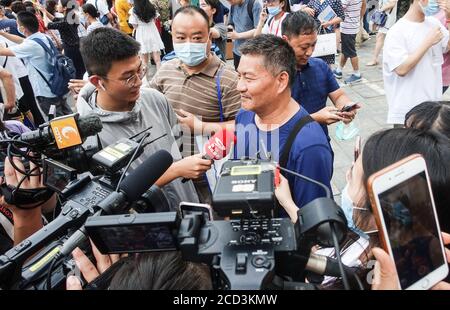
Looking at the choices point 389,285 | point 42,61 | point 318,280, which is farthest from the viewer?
point 42,61

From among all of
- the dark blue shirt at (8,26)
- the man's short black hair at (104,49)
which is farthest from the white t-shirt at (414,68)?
the dark blue shirt at (8,26)

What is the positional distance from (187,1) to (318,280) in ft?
18.0

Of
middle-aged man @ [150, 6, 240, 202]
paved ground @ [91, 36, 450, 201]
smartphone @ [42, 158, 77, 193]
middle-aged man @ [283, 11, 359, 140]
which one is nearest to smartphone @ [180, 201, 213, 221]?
smartphone @ [42, 158, 77, 193]

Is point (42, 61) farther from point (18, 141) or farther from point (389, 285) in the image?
point (389, 285)

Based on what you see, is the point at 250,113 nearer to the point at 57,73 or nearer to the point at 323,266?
the point at 323,266

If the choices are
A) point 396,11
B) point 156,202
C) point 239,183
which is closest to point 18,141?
point 156,202

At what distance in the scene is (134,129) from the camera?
211 centimetres

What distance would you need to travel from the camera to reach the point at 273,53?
2.05 m

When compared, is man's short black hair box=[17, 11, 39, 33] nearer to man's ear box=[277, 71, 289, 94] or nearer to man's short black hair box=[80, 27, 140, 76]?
man's short black hair box=[80, 27, 140, 76]

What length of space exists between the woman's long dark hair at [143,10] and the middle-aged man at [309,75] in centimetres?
413

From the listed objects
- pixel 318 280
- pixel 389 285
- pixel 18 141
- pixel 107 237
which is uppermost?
pixel 18 141

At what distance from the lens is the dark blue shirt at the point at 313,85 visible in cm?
262

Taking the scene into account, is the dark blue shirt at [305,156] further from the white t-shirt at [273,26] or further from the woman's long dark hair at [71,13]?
the woman's long dark hair at [71,13]

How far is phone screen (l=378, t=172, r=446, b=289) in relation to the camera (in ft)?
3.54
